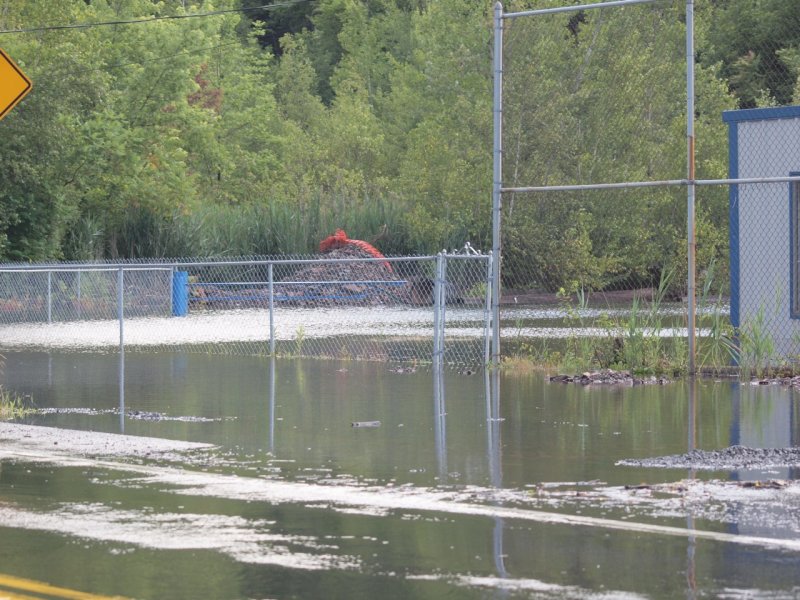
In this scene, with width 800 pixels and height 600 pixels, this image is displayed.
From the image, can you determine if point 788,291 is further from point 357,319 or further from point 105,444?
point 357,319

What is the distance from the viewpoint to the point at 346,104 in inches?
2744

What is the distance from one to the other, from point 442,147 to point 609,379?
2938cm

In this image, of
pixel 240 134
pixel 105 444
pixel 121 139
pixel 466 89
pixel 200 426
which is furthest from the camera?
pixel 240 134

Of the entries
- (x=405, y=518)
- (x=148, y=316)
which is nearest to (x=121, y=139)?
(x=148, y=316)

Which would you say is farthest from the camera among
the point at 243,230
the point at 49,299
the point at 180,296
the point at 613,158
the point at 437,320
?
the point at 243,230

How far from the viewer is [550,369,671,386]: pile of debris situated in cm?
1728

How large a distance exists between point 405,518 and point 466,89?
43.7 metres

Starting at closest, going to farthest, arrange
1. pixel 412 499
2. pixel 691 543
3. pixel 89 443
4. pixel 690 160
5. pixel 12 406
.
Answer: pixel 691 543 < pixel 412 499 < pixel 89 443 < pixel 12 406 < pixel 690 160

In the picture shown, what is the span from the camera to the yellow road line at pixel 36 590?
7.03 m

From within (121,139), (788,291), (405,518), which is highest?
(121,139)

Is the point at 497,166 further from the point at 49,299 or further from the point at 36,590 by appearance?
the point at 49,299

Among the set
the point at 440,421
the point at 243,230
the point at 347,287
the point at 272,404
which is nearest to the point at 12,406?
the point at 272,404

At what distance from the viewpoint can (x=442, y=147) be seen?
152ft

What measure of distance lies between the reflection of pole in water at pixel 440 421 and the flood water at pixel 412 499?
46 millimetres
